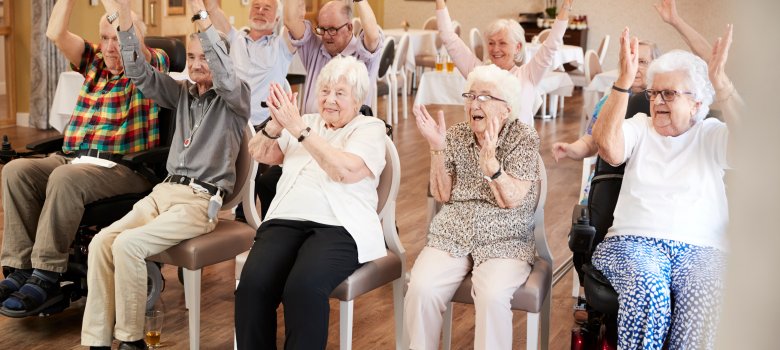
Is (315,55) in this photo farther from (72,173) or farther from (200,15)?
(72,173)

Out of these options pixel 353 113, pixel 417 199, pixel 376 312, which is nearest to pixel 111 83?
pixel 353 113

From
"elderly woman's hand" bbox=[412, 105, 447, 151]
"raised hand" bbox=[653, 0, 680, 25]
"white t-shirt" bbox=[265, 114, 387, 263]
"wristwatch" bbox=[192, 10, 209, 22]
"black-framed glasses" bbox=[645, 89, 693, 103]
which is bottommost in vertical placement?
"white t-shirt" bbox=[265, 114, 387, 263]

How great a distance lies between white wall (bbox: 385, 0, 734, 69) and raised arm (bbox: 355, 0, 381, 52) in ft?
28.5

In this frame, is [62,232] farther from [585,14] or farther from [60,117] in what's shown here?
[585,14]

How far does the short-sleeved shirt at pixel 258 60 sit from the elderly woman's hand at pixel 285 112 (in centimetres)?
148

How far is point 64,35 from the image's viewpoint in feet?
11.2

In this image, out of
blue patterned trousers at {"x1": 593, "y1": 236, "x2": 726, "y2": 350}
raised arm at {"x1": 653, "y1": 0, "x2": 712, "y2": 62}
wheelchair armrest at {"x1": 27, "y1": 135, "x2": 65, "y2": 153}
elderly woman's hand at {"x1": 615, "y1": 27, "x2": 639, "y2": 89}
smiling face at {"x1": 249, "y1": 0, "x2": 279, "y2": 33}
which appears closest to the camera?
blue patterned trousers at {"x1": 593, "y1": 236, "x2": 726, "y2": 350}

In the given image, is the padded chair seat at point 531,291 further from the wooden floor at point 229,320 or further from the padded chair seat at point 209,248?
the padded chair seat at point 209,248

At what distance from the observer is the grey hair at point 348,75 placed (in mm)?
2865

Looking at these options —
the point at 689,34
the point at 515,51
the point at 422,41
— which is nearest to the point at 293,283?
the point at 689,34

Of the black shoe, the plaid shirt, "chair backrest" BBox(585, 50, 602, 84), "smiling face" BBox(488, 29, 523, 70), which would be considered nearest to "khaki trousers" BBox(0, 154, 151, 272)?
the plaid shirt

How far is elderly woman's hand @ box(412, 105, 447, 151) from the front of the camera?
108 inches

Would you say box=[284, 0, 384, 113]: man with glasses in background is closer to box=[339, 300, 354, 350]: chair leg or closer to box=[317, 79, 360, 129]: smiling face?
box=[317, 79, 360, 129]: smiling face

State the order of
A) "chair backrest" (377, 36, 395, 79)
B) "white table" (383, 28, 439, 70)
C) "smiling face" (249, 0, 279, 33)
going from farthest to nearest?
"white table" (383, 28, 439, 70) < "chair backrest" (377, 36, 395, 79) < "smiling face" (249, 0, 279, 33)
